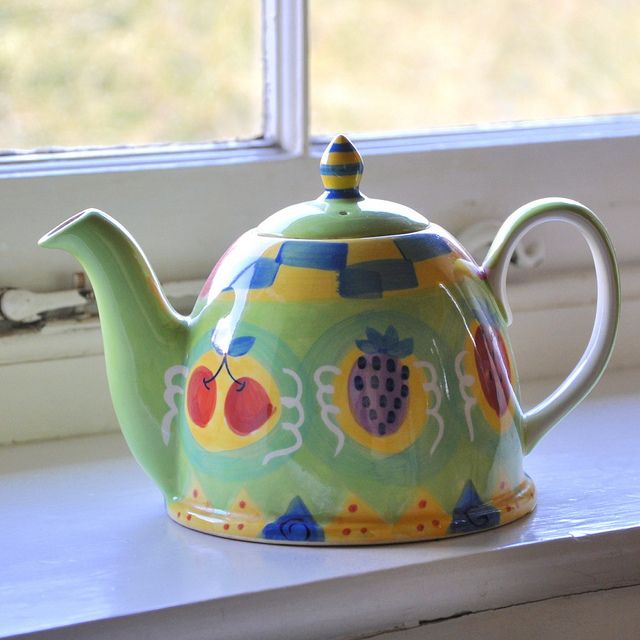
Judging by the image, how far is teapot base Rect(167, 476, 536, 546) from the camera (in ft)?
1.78

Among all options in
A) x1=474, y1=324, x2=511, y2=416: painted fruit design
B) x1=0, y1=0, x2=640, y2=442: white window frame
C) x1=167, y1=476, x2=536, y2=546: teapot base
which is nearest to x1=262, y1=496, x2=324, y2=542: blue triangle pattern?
x1=167, y1=476, x2=536, y2=546: teapot base

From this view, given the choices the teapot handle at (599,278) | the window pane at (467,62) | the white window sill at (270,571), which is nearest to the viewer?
the white window sill at (270,571)

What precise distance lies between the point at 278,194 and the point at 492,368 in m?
0.30

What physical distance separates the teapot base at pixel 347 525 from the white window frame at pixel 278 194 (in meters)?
0.24

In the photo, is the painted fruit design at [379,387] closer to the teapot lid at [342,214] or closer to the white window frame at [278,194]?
the teapot lid at [342,214]

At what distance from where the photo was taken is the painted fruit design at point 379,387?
1.74ft

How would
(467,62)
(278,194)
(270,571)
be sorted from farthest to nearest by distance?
1. (467,62)
2. (278,194)
3. (270,571)

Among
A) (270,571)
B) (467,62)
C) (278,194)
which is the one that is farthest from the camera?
(467,62)

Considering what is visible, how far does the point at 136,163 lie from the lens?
0.79 meters

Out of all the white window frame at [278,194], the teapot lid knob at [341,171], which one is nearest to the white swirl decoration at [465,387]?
the teapot lid knob at [341,171]

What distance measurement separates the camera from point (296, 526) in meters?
0.55

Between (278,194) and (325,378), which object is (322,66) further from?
(325,378)

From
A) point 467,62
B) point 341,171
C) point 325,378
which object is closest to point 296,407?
point 325,378

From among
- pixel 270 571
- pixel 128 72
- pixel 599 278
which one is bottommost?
pixel 270 571
